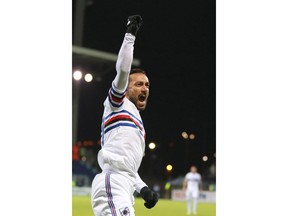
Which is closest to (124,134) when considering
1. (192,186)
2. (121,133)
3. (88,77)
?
(121,133)

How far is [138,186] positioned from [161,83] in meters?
1.74

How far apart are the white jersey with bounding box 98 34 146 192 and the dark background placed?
133 cm

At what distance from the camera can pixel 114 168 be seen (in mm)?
3533

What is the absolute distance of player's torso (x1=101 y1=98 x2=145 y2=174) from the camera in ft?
11.7

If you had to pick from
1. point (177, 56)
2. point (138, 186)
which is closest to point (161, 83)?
point (177, 56)

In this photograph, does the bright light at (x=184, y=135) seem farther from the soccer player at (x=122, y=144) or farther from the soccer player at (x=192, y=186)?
the soccer player at (x=192, y=186)

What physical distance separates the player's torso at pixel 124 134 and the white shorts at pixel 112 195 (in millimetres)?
126

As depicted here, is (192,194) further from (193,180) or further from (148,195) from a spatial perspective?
(148,195)

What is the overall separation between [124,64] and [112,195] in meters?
0.81

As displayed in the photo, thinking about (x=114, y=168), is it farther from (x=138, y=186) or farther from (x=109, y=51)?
(x=109, y=51)

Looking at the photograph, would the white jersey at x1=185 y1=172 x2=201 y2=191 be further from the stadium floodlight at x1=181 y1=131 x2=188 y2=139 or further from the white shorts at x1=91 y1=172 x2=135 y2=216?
the white shorts at x1=91 y1=172 x2=135 y2=216

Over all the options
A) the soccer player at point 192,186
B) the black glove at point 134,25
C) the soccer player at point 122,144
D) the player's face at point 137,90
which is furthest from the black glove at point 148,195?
the soccer player at point 192,186

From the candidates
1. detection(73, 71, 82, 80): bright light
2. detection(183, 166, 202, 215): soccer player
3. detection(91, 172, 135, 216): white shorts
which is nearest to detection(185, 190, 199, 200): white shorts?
detection(183, 166, 202, 215): soccer player

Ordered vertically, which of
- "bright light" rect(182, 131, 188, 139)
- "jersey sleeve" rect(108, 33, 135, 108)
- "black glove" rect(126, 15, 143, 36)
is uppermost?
"black glove" rect(126, 15, 143, 36)
